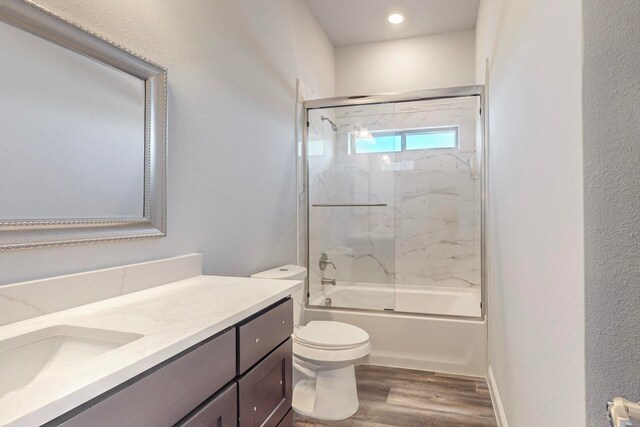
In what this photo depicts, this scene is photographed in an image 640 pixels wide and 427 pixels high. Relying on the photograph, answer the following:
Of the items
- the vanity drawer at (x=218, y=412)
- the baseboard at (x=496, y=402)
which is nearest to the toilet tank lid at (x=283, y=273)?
the vanity drawer at (x=218, y=412)

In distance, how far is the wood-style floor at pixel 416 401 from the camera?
6.41 feet

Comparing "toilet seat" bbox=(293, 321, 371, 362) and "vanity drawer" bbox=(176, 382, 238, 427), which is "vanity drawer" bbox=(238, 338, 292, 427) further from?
"toilet seat" bbox=(293, 321, 371, 362)

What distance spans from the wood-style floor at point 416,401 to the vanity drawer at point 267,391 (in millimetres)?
777

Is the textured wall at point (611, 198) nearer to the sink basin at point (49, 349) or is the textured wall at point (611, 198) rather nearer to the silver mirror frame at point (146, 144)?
the sink basin at point (49, 349)

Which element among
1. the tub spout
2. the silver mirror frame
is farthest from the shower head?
the silver mirror frame

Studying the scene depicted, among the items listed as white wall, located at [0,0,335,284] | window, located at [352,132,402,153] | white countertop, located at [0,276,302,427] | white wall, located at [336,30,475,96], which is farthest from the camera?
white wall, located at [336,30,475,96]

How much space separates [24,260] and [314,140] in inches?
90.5

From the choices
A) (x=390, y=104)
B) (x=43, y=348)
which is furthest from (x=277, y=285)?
(x=390, y=104)

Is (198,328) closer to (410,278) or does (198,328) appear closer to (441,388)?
(441,388)

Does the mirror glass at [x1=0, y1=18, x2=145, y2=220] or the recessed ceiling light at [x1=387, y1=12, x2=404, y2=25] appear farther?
the recessed ceiling light at [x1=387, y1=12, x2=404, y2=25]

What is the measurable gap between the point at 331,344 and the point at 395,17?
283 centimetres

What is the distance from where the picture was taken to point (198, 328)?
0.88 meters

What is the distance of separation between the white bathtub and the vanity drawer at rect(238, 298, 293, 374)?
63.8 inches

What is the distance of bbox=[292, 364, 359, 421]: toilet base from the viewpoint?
200 cm
